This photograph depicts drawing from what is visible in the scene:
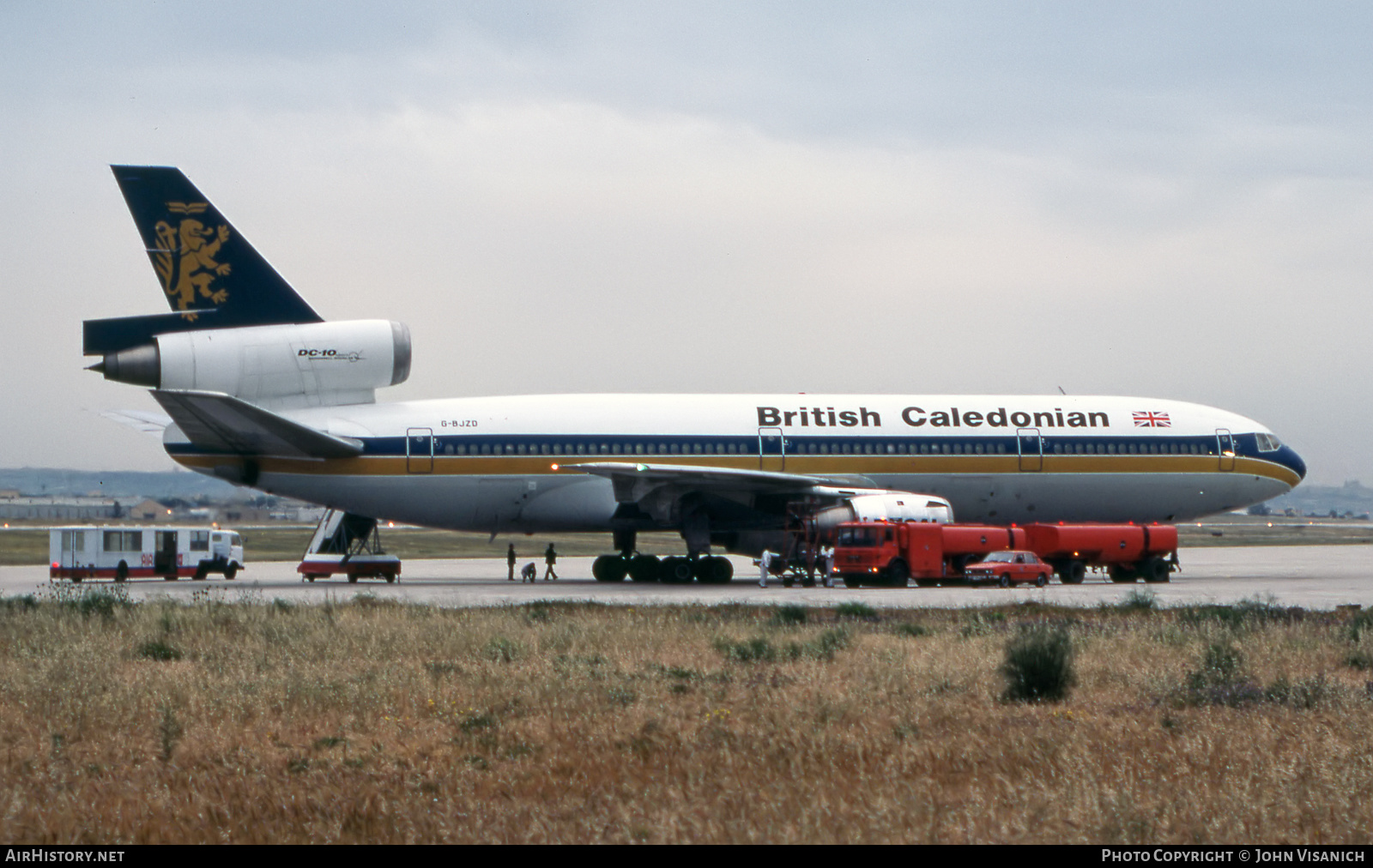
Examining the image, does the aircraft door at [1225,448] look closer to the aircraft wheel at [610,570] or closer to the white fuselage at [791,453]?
the white fuselage at [791,453]

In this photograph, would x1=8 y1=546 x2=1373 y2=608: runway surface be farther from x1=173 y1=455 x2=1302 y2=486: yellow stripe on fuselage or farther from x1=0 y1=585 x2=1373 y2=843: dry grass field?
x1=0 y1=585 x2=1373 y2=843: dry grass field

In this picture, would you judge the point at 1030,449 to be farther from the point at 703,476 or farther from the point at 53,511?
the point at 53,511

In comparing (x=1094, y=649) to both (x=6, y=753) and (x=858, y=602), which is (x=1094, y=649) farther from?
(x=6, y=753)

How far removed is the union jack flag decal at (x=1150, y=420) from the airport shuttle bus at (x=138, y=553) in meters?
28.1

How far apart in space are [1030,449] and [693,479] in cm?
1070

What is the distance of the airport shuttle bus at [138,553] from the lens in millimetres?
38250

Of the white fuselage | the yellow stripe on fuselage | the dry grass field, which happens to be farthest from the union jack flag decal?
the dry grass field

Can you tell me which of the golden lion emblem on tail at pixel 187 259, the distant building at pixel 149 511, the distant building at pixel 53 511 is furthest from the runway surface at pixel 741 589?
the distant building at pixel 53 511

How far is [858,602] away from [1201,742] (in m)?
15.4

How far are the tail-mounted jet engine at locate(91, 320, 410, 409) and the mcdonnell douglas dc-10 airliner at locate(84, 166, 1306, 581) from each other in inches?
1.8

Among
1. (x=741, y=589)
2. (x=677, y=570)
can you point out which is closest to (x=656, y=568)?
(x=677, y=570)

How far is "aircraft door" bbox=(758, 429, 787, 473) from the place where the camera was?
3581 cm

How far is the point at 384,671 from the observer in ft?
48.8
